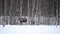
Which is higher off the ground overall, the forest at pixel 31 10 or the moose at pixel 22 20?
the forest at pixel 31 10

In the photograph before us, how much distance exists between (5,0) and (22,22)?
429mm

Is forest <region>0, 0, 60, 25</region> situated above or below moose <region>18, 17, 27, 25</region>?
above

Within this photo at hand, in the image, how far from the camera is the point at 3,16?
1541mm

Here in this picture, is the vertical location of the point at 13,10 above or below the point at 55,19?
above

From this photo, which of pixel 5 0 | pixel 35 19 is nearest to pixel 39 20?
pixel 35 19

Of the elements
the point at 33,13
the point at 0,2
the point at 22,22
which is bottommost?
the point at 22,22

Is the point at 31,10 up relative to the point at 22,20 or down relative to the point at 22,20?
up

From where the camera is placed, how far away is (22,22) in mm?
1534

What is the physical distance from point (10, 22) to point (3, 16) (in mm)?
146

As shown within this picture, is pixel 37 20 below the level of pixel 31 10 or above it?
below

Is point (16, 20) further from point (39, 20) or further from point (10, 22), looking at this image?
point (39, 20)

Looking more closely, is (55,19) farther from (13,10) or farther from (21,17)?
(13,10)

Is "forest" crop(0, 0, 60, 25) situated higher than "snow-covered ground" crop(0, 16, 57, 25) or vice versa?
"forest" crop(0, 0, 60, 25)

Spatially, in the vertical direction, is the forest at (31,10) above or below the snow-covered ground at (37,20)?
above
